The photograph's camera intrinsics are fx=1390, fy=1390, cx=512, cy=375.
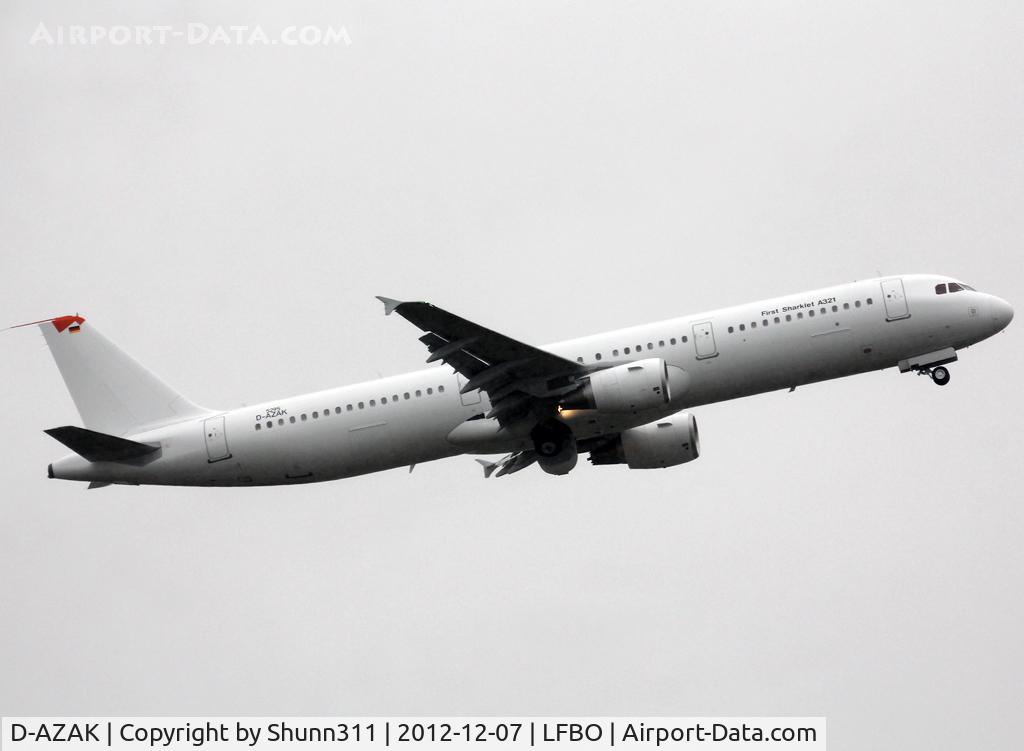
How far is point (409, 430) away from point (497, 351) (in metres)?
4.19

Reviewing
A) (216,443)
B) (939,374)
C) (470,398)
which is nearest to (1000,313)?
(939,374)

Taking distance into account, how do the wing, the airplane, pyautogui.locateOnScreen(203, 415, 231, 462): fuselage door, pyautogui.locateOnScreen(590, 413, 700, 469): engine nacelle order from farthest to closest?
pyautogui.locateOnScreen(590, 413, 700, 469): engine nacelle, pyautogui.locateOnScreen(203, 415, 231, 462): fuselage door, the airplane, the wing

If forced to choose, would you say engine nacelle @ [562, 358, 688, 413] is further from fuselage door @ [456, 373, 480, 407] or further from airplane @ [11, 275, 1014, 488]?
fuselage door @ [456, 373, 480, 407]

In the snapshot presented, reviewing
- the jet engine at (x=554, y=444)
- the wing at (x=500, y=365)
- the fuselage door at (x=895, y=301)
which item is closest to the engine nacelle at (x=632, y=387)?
the wing at (x=500, y=365)

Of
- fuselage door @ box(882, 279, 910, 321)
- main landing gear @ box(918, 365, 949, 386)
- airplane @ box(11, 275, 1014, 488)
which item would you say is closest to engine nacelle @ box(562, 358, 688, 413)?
airplane @ box(11, 275, 1014, 488)

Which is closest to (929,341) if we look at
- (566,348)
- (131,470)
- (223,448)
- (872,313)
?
(872,313)

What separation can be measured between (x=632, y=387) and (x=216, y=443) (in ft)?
43.8

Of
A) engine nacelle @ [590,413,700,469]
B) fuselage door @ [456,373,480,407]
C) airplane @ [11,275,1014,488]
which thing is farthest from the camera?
engine nacelle @ [590,413,700,469]

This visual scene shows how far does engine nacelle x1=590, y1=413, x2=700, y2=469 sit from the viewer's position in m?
45.4

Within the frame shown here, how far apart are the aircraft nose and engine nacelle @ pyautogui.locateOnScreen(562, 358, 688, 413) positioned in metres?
9.76

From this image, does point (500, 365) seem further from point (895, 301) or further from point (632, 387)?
point (895, 301)

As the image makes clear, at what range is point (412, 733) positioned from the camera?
4503cm

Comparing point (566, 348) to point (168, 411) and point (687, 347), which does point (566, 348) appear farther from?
point (168, 411)

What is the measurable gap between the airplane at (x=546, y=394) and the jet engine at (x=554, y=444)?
0.15 ft
